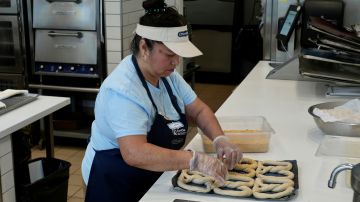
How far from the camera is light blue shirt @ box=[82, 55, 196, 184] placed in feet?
5.33

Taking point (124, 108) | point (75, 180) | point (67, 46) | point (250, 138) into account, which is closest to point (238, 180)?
point (250, 138)

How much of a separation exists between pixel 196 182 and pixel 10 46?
9.66 feet

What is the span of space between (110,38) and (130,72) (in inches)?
81.1

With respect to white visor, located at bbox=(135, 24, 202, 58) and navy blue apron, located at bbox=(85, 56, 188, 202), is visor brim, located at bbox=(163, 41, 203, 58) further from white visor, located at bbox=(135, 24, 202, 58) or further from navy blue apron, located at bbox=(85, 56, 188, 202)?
navy blue apron, located at bbox=(85, 56, 188, 202)

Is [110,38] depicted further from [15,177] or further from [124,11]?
[15,177]

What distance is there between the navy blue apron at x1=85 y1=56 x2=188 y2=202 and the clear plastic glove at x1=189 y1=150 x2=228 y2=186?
276 mm

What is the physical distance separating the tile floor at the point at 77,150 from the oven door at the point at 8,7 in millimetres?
1179

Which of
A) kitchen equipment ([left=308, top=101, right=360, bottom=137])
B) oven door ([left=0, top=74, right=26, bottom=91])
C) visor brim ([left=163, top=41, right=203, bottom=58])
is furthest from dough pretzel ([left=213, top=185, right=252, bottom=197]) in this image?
oven door ([left=0, top=74, right=26, bottom=91])

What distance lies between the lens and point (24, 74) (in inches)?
156

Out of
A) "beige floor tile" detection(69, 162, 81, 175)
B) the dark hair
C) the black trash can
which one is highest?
the dark hair

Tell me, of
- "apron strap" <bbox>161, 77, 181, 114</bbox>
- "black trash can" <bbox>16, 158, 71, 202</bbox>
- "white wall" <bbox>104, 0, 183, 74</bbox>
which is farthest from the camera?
"white wall" <bbox>104, 0, 183, 74</bbox>

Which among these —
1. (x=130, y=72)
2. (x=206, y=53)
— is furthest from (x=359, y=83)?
(x=206, y=53)

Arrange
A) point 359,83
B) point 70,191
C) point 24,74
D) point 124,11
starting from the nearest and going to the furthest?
point 359,83 → point 70,191 → point 124,11 → point 24,74

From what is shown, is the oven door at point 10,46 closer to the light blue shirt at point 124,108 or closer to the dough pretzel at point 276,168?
the light blue shirt at point 124,108
